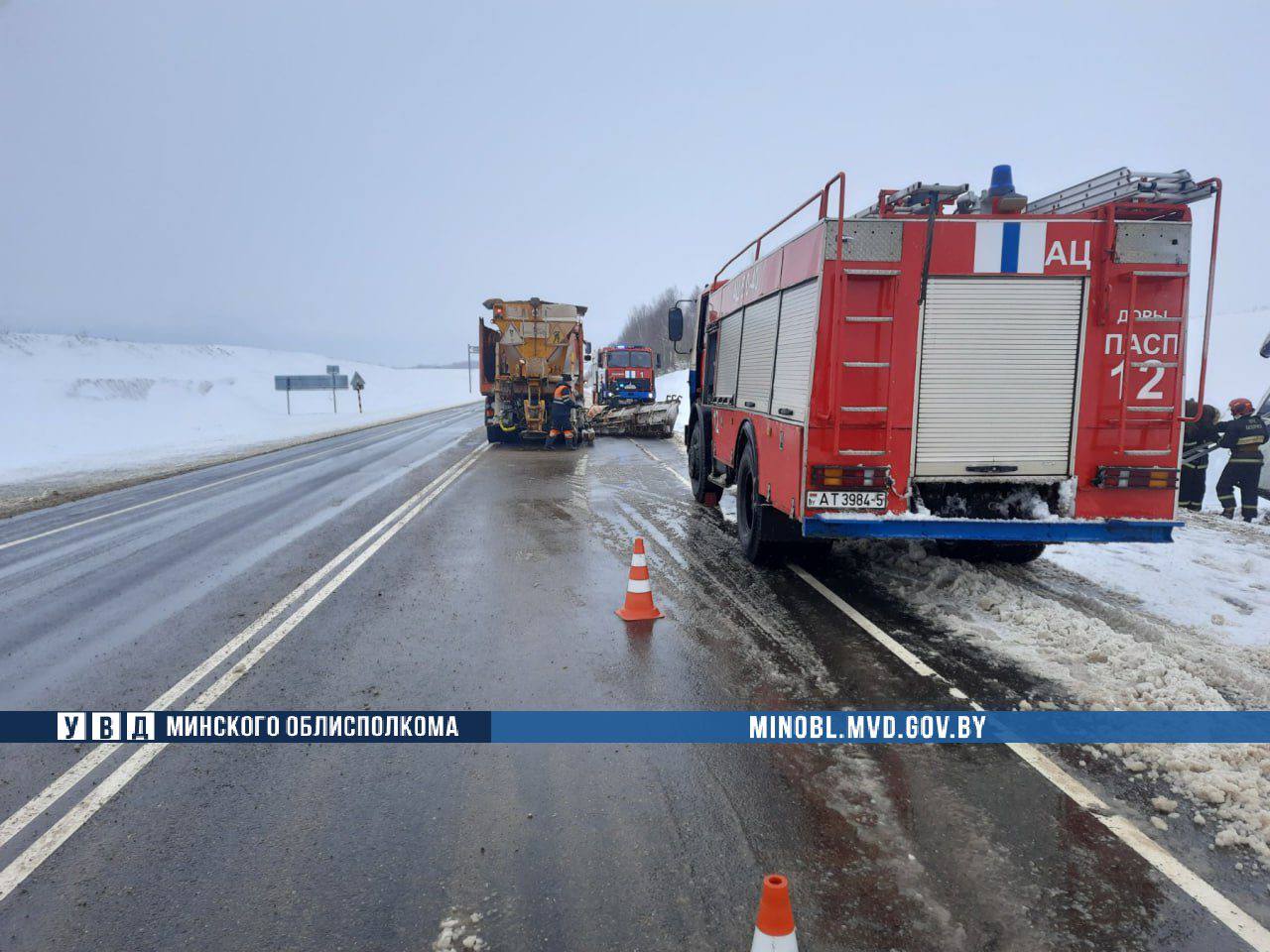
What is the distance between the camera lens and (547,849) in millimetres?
3213

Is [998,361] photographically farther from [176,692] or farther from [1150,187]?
[176,692]

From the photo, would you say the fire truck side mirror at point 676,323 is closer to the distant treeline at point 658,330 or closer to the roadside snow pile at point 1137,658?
the roadside snow pile at point 1137,658

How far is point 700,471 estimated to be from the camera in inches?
449

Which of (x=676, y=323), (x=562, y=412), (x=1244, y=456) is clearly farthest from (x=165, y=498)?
(x=1244, y=456)

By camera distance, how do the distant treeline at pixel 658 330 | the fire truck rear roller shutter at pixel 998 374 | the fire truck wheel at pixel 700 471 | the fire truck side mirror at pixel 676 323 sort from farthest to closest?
the distant treeline at pixel 658 330, the fire truck side mirror at pixel 676 323, the fire truck wheel at pixel 700 471, the fire truck rear roller shutter at pixel 998 374

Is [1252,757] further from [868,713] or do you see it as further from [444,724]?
[444,724]

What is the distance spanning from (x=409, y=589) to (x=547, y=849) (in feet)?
13.9

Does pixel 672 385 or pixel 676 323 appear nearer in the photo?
pixel 676 323

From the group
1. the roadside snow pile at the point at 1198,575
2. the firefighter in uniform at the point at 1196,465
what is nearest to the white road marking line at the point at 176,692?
the roadside snow pile at the point at 1198,575

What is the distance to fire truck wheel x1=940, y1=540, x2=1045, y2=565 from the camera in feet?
25.1

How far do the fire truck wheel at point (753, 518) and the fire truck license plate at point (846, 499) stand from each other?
1452 millimetres

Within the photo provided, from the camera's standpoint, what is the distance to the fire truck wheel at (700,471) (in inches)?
439
